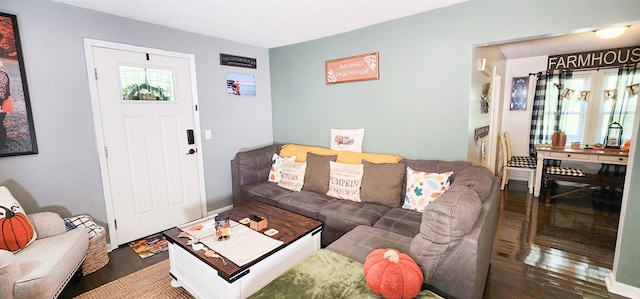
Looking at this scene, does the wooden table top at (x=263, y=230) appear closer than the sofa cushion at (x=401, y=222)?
Yes

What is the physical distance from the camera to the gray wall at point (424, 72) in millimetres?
1978

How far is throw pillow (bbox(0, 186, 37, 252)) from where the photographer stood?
1.69m

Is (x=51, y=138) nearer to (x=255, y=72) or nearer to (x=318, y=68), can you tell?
(x=255, y=72)

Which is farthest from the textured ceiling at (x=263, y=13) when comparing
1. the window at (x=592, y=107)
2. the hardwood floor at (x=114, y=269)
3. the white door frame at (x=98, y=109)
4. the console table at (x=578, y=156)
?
the window at (x=592, y=107)

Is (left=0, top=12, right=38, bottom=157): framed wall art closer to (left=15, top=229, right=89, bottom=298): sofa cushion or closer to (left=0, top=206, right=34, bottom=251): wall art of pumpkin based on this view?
(left=0, top=206, right=34, bottom=251): wall art of pumpkin

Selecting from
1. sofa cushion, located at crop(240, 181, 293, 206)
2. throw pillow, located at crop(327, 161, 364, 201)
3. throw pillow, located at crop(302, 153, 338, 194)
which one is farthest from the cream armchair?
throw pillow, located at crop(327, 161, 364, 201)

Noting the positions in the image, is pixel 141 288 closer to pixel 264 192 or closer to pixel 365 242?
pixel 264 192

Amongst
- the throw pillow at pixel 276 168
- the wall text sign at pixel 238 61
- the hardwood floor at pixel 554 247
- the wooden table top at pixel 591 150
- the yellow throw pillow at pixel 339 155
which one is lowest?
the hardwood floor at pixel 554 247

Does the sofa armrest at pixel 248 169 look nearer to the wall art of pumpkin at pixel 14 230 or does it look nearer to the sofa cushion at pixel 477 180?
the wall art of pumpkin at pixel 14 230

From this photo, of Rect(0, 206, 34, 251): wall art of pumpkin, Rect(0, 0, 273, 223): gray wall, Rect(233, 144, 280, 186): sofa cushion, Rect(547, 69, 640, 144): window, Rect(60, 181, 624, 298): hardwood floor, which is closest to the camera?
Rect(0, 206, 34, 251): wall art of pumpkin

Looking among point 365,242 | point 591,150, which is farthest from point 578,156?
point 365,242

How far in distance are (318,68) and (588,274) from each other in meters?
3.24

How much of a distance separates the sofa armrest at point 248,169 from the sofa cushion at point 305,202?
2.21 ft

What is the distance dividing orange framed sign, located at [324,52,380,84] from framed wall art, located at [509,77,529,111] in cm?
339
